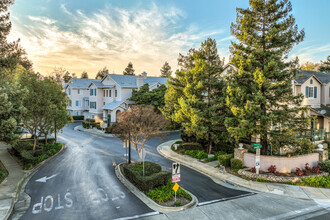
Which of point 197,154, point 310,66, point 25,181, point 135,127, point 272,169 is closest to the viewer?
point 25,181

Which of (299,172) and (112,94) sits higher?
(112,94)

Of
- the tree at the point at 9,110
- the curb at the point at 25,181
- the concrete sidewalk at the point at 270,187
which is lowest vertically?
the curb at the point at 25,181

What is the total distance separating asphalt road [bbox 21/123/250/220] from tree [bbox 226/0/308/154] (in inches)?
212

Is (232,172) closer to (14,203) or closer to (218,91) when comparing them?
(218,91)

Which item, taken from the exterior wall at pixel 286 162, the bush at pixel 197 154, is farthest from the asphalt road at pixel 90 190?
the exterior wall at pixel 286 162

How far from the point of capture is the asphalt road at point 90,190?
10648mm

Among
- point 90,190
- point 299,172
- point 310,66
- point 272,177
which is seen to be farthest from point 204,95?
point 310,66

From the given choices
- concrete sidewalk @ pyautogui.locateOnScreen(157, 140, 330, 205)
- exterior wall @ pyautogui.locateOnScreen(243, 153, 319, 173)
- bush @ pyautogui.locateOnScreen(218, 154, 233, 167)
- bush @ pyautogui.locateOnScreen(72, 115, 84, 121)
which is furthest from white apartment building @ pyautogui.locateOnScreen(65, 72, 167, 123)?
exterior wall @ pyautogui.locateOnScreen(243, 153, 319, 173)

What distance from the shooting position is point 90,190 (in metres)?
13.4

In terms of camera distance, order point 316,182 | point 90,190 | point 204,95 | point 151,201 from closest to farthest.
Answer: point 151,201
point 90,190
point 316,182
point 204,95

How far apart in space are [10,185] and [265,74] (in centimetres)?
2013

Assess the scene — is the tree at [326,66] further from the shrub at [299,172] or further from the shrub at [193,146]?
the shrub at [299,172]

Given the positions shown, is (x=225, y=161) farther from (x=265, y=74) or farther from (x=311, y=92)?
(x=311, y=92)

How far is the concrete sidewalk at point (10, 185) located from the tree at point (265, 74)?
15.2 metres
